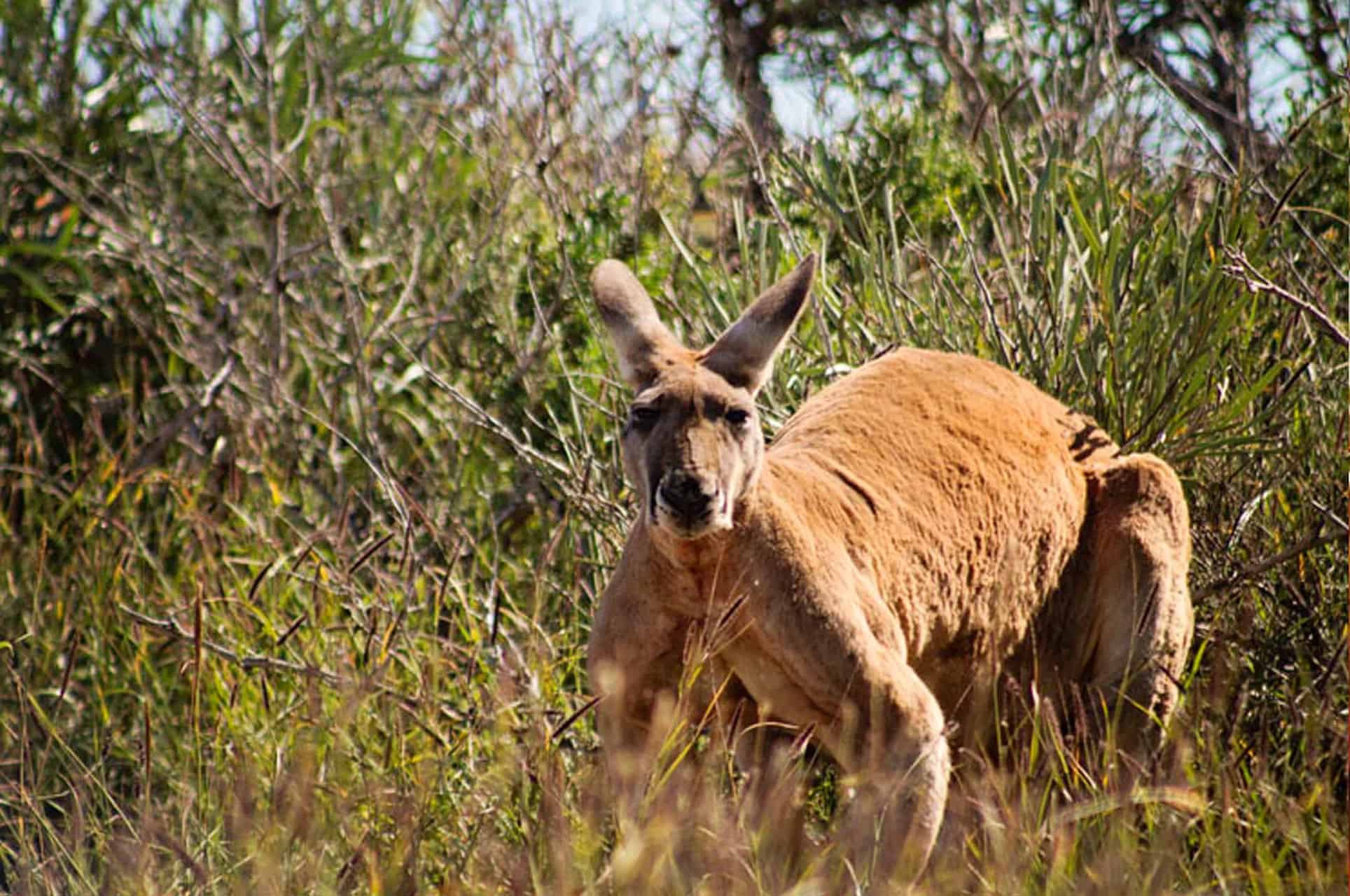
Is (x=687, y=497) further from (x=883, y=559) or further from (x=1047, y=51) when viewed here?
(x=1047, y=51)

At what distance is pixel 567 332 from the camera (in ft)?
21.1

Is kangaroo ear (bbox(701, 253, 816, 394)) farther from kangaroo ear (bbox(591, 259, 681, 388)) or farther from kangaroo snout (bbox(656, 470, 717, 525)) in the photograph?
kangaroo snout (bbox(656, 470, 717, 525))

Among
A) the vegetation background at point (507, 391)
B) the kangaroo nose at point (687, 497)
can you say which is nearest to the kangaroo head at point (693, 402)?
the kangaroo nose at point (687, 497)

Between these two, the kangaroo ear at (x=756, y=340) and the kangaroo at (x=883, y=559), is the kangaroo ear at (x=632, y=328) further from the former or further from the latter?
the kangaroo ear at (x=756, y=340)

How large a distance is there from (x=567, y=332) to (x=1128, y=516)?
→ 2.37 m

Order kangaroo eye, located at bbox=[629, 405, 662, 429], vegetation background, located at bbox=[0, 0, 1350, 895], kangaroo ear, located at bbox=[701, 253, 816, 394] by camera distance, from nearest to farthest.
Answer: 1. vegetation background, located at bbox=[0, 0, 1350, 895]
2. kangaroo eye, located at bbox=[629, 405, 662, 429]
3. kangaroo ear, located at bbox=[701, 253, 816, 394]

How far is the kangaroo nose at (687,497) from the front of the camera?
3.79m

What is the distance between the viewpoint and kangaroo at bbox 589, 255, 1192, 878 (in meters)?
3.97

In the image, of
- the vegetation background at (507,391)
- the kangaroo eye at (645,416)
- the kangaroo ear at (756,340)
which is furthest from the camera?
the kangaroo ear at (756,340)

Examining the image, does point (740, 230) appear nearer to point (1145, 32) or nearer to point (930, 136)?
point (930, 136)

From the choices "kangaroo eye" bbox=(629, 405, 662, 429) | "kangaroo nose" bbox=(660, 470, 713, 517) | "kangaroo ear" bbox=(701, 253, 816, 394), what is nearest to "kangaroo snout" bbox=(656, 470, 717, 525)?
"kangaroo nose" bbox=(660, 470, 713, 517)

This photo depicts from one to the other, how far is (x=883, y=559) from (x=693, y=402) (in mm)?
738

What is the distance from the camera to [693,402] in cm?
400

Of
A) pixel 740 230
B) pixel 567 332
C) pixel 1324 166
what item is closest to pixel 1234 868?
pixel 740 230
